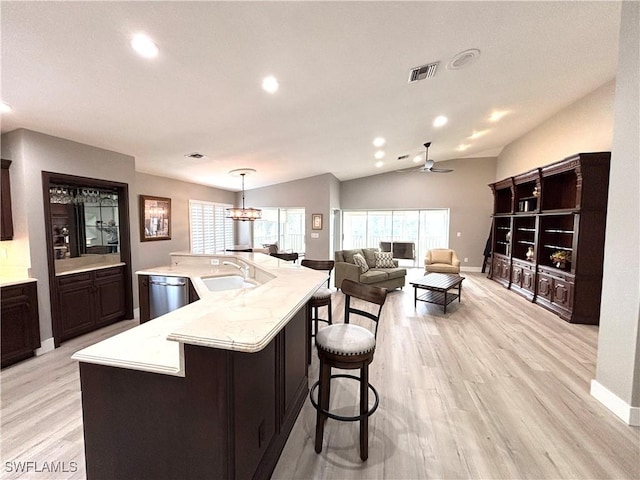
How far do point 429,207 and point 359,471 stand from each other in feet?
26.4

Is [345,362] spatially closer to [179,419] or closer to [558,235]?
[179,419]

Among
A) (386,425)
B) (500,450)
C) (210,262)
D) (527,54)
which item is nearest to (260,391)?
(386,425)

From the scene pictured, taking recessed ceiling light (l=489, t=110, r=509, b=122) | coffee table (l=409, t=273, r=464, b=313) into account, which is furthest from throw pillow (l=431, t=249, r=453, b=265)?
recessed ceiling light (l=489, t=110, r=509, b=122)

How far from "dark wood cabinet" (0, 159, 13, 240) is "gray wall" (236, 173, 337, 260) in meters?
5.37

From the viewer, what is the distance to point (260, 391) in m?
1.50

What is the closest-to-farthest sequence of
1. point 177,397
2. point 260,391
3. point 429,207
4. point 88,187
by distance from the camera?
point 177,397, point 260,391, point 88,187, point 429,207

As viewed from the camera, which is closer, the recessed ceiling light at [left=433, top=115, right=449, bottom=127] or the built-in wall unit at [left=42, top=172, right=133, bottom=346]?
the built-in wall unit at [left=42, top=172, right=133, bottom=346]

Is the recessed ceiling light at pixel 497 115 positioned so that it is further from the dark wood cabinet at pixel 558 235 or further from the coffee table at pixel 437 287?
the coffee table at pixel 437 287

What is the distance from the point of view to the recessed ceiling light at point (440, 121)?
14.7 ft

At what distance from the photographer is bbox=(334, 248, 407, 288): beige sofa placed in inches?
217

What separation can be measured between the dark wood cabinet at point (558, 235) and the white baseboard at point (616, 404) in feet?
7.51

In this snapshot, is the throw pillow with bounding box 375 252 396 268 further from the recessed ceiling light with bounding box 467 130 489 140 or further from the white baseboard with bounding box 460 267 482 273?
the white baseboard with bounding box 460 267 482 273

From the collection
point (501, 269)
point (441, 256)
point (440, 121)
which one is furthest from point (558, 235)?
point (440, 121)

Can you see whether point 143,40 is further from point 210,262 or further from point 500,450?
point 500,450
